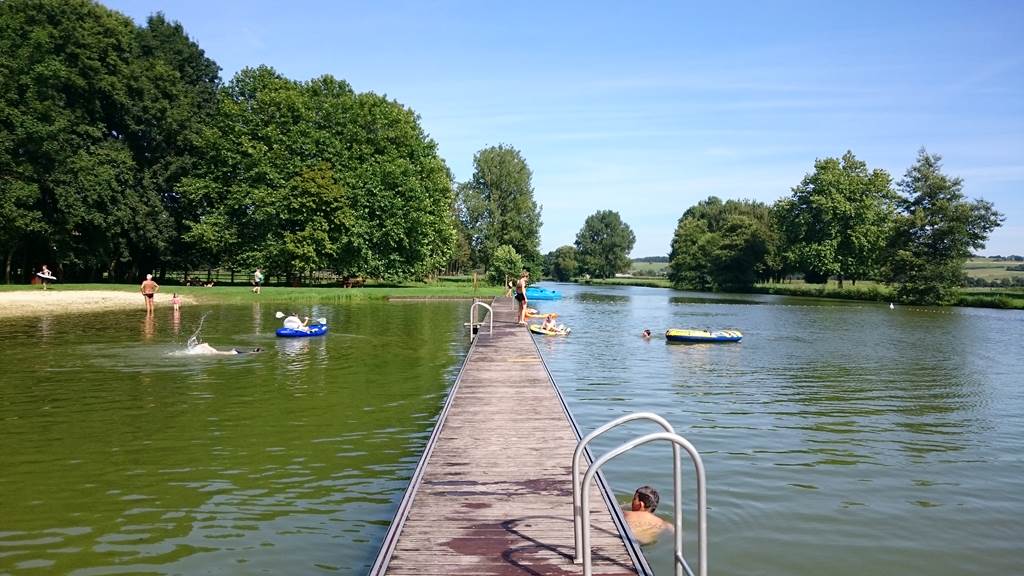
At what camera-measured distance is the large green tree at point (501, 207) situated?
298ft

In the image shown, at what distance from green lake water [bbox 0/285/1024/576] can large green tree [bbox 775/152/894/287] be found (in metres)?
57.5

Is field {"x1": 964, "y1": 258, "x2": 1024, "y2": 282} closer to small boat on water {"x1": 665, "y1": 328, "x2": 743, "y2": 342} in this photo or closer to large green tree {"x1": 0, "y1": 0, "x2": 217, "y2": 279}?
small boat on water {"x1": 665, "y1": 328, "x2": 743, "y2": 342}

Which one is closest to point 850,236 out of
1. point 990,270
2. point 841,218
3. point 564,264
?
point 841,218

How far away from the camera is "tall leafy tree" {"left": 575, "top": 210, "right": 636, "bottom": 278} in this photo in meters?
166

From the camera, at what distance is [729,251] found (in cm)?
9881

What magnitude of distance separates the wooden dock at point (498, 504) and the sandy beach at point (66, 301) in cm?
3460

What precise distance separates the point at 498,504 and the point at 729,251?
315 feet

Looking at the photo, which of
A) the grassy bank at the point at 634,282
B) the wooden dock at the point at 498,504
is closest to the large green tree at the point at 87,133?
the wooden dock at the point at 498,504

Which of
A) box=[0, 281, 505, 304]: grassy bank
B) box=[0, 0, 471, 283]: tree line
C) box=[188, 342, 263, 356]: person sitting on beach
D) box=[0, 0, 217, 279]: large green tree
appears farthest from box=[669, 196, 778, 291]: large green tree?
box=[188, 342, 263, 356]: person sitting on beach

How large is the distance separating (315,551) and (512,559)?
277cm

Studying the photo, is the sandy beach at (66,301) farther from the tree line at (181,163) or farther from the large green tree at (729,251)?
the large green tree at (729,251)

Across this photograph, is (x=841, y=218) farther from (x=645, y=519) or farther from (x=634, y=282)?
(x=645, y=519)

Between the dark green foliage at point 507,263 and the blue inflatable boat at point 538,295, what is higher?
the dark green foliage at point 507,263

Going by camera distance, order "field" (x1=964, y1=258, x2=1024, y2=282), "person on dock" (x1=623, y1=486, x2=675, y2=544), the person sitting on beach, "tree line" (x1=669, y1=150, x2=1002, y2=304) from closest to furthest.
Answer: "person on dock" (x1=623, y1=486, x2=675, y2=544), the person sitting on beach, "tree line" (x1=669, y1=150, x2=1002, y2=304), "field" (x1=964, y1=258, x2=1024, y2=282)
